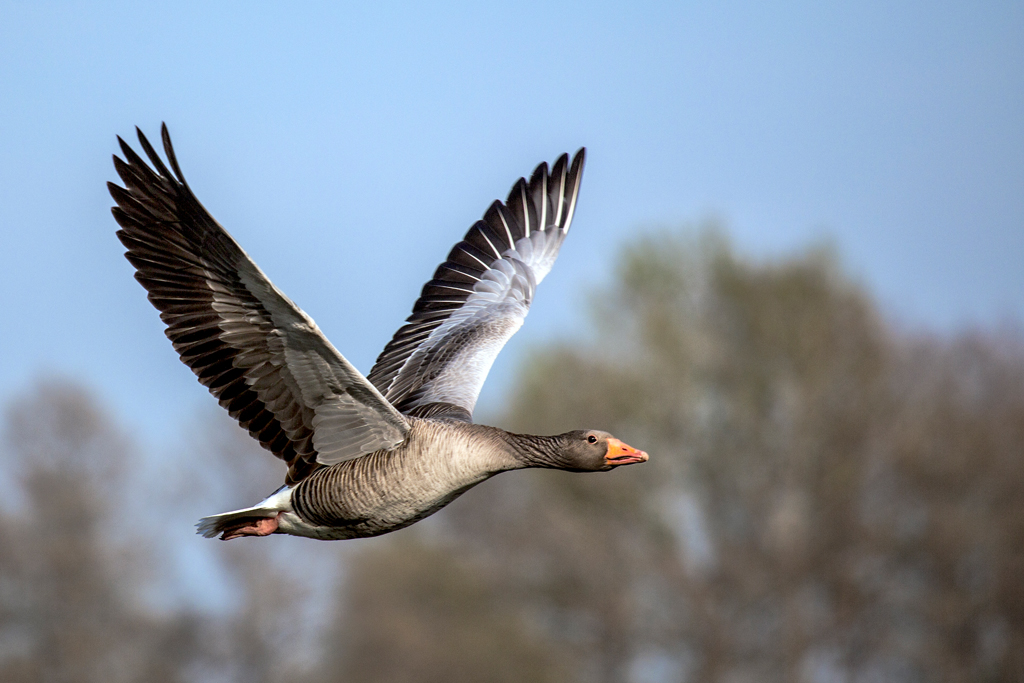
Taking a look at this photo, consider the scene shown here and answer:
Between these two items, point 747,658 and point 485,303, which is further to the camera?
point 747,658

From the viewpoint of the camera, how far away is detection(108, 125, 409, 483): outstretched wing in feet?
30.6

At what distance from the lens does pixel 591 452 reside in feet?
33.9

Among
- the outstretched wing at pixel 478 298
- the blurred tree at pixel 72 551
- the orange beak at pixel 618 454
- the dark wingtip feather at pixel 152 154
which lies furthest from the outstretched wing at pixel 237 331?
the blurred tree at pixel 72 551

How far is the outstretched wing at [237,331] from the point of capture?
9.31 meters

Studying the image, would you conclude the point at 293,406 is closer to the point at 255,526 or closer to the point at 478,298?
the point at 255,526

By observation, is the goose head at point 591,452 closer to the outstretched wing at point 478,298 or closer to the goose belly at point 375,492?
the goose belly at point 375,492

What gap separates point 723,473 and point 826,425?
12.5 ft

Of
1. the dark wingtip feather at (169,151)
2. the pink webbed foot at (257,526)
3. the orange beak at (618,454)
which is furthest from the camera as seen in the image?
the pink webbed foot at (257,526)

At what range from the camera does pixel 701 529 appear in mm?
40156

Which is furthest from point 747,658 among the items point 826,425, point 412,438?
point 412,438

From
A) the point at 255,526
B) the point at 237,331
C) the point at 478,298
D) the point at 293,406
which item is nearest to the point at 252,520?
the point at 255,526

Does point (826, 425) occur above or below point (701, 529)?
above

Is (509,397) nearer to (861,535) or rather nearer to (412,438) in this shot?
(861,535)

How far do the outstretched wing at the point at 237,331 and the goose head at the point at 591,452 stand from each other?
1.41 meters
